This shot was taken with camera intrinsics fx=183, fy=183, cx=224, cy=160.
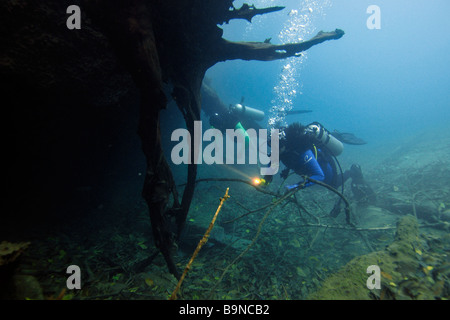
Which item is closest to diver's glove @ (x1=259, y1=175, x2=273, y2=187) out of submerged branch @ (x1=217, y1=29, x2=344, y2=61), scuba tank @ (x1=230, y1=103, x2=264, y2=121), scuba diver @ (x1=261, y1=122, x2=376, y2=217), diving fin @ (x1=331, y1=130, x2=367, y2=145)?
scuba diver @ (x1=261, y1=122, x2=376, y2=217)

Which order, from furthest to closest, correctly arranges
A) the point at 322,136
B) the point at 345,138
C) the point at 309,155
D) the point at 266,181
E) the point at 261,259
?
the point at 345,138
the point at 322,136
the point at 309,155
the point at 266,181
the point at 261,259

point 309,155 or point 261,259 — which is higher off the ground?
point 309,155

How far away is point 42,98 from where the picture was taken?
119 inches

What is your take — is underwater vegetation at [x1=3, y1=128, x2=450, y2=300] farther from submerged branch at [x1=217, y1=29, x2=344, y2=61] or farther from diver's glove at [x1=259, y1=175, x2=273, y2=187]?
submerged branch at [x1=217, y1=29, x2=344, y2=61]

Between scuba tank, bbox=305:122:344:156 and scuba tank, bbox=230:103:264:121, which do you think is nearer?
scuba tank, bbox=305:122:344:156

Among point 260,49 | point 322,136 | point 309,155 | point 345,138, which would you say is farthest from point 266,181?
point 345,138

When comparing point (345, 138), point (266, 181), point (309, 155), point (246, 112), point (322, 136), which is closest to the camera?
point (266, 181)

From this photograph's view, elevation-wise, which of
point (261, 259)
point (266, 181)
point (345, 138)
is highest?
point (345, 138)

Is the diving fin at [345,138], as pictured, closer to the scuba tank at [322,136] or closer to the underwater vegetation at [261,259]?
the scuba tank at [322,136]

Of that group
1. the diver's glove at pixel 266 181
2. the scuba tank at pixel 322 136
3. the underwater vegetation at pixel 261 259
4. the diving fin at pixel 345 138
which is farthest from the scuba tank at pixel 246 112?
the diver's glove at pixel 266 181

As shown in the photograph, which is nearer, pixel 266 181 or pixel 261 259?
pixel 261 259

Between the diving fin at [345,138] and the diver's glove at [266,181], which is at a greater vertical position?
the diving fin at [345,138]

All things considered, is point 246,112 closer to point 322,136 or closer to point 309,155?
point 322,136
